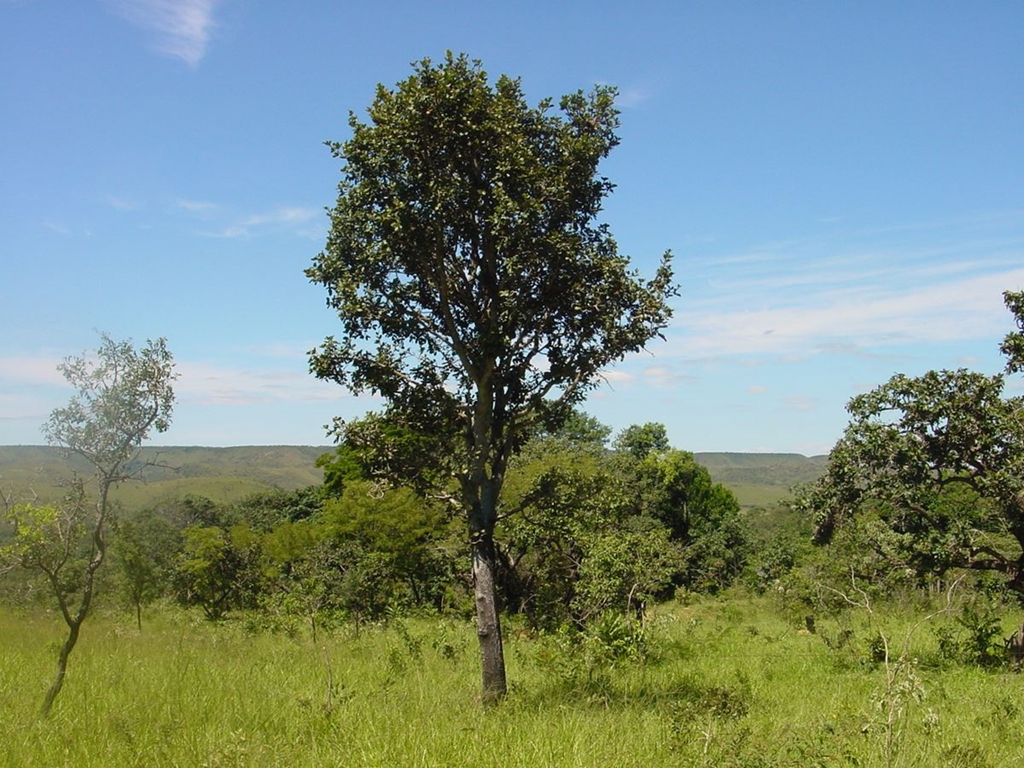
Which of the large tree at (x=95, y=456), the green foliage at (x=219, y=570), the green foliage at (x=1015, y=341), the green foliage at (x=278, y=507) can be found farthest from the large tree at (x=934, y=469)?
the green foliage at (x=278, y=507)

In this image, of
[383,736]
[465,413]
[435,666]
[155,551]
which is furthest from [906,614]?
[155,551]

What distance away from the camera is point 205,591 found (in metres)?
33.5

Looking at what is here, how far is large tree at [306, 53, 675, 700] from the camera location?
9203 mm

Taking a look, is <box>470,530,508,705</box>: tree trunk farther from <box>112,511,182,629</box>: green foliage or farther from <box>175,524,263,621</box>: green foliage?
<box>175,524,263,621</box>: green foliage

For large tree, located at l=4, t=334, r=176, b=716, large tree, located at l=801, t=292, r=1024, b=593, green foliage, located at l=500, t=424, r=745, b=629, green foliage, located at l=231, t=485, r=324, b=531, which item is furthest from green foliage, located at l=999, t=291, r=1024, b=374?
green foliage, located at l=231, t=485, r=324, b=531

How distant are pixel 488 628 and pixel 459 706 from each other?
944 millimetres

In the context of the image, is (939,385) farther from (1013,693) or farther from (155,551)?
(155,551)

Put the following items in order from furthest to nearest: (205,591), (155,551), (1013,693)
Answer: (155,551) < (205,591) < (1013,693)

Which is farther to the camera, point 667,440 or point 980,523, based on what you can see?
point 667,440

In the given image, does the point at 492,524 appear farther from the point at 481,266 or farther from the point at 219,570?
the point at 219,570

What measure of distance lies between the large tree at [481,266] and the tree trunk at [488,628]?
0.7 inches

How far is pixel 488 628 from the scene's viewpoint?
9.43 metres

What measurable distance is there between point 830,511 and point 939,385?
308 cm

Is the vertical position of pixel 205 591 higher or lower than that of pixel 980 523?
lower
